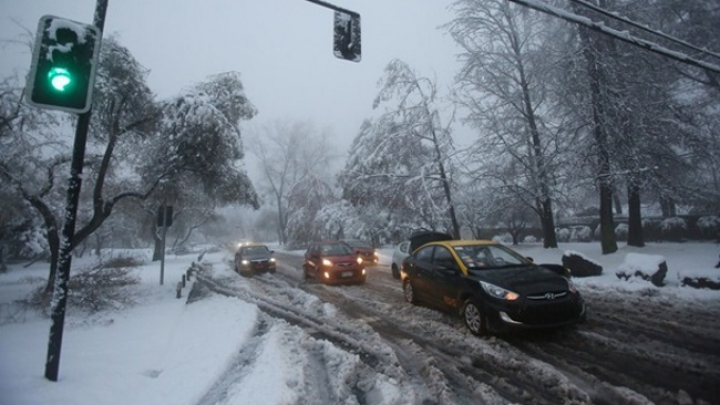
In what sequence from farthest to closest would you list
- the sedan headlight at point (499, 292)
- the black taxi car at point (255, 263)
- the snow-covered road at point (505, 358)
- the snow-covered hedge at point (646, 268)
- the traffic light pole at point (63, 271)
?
1. the black taxi car at point (255, 263)
2. the snow-covered hedge at point (646, 268)
3. the sedan headlight at point (499, 292)
4. the traffic light pole at point (63, 271)
5. the snow-covered road at point (505, 358)

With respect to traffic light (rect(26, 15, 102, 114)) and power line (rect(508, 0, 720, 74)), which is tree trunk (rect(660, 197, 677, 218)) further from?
traffic light (rect(26, 15, 102, 114))

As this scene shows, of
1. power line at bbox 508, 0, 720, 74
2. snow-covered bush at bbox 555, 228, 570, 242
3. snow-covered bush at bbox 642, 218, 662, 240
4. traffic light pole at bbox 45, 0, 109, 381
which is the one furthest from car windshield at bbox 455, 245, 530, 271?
snow-covered bush at bbox 555, 228, 570, 242

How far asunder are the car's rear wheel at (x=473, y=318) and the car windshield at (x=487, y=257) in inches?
27.6

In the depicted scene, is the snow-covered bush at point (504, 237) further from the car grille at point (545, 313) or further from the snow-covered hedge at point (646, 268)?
the car grille at point (545, 313)

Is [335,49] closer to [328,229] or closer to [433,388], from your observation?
[433,388]

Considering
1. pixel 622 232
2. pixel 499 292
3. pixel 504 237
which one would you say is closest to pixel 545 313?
pixel 499 292

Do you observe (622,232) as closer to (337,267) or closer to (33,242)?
(337,267)

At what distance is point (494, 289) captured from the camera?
231 inches

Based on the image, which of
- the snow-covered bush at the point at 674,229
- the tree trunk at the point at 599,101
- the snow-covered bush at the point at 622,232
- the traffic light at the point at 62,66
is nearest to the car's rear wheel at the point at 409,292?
the traffic light at the point at 62,66

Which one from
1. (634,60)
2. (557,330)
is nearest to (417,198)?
(634,60)

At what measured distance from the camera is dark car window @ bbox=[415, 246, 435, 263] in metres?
8.33

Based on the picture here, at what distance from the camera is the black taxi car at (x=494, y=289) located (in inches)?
217

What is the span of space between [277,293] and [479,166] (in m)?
12.2

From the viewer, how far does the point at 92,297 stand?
902cm
